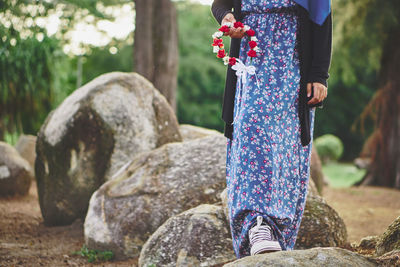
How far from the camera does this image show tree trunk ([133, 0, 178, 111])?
9.29m

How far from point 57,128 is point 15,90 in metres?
4.54

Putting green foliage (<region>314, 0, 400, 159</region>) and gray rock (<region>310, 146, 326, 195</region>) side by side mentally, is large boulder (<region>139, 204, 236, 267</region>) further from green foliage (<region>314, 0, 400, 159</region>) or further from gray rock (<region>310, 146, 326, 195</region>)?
green foliage (<region>314, 0, 400, 159</region>)

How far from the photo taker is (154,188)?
14.8 feet

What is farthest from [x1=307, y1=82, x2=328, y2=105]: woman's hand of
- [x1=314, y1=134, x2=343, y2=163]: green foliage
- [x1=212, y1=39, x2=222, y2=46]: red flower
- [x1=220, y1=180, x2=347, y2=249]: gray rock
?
[x1=314, y1=134, x2=343, y2=163]: green foliage

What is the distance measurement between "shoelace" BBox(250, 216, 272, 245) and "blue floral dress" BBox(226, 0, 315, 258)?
0.05m

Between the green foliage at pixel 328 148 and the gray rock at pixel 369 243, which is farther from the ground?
the gray rock at pixel 369 243

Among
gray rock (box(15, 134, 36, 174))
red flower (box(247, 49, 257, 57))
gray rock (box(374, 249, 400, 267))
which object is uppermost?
red flower (box(247, 49, 257, 57))

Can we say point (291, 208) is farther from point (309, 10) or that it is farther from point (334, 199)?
point (334, 199)

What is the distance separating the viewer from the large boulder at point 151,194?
436 cm

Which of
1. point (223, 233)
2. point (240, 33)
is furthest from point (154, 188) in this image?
point (240, 33)

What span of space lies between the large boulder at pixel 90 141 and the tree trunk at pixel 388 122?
278 inches

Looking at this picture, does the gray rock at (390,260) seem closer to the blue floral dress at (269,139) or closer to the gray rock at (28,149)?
the blue floral dress at (269,139)

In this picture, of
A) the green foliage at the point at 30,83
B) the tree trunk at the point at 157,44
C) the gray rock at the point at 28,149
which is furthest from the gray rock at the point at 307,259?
the gray rock at the point at 28,149

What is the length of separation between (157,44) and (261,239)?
294 inches
